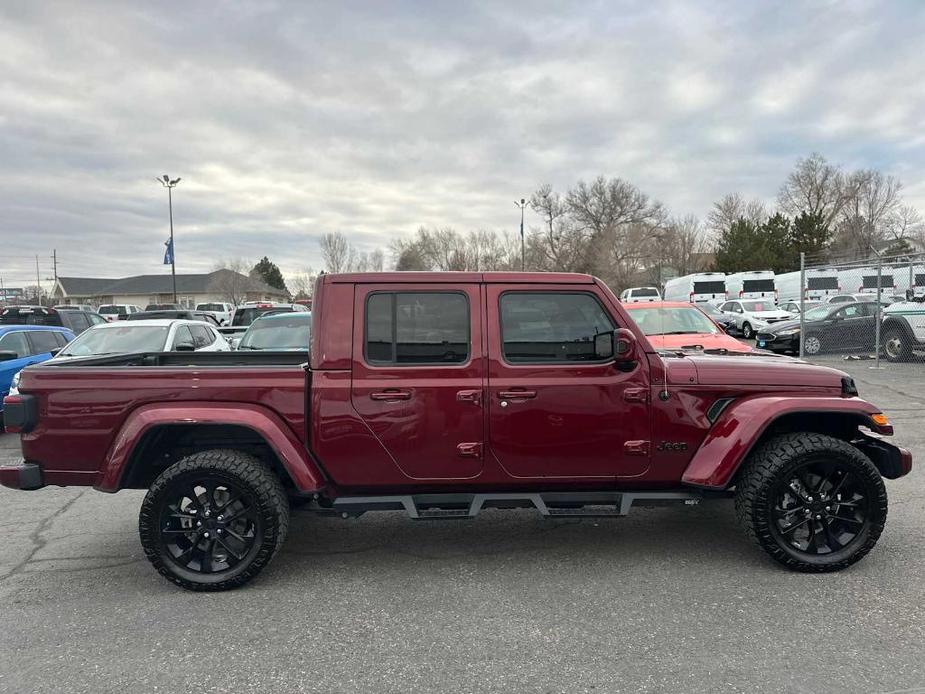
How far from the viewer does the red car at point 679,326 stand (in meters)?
8.66

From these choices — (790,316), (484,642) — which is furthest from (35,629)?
(790,316)

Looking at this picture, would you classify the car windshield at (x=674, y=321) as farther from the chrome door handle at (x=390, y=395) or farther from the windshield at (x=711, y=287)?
the windshield at (x=711, y=287)

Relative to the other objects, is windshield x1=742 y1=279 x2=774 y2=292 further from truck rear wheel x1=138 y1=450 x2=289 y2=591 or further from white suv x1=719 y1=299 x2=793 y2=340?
truck rear wheel x1=138 y1=450 x2=289 y2=591

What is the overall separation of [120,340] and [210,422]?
634cm

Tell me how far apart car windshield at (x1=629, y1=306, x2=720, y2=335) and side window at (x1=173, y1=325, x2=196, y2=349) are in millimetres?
6835

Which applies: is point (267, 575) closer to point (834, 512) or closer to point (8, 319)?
point (834, 512)

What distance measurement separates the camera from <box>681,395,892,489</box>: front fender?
3.65m

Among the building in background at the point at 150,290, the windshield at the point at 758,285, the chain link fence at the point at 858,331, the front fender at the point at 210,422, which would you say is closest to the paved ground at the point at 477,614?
the front fender at the point at 210,422

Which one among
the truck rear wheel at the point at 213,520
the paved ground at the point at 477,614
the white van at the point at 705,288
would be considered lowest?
the paved ground at the point at 477,614

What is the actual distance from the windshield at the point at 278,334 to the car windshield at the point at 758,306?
66.7 ft

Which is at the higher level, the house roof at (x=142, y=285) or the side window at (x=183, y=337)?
the house roof at (x=142, y=285)

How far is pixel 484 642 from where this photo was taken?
3061 millimetres

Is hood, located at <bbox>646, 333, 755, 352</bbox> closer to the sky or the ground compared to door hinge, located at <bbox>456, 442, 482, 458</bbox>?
closer to the sky

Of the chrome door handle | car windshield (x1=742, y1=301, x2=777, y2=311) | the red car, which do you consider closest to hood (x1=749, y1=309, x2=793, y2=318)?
car windshield (x1=742, y1=301, x2=777, y2=311)
